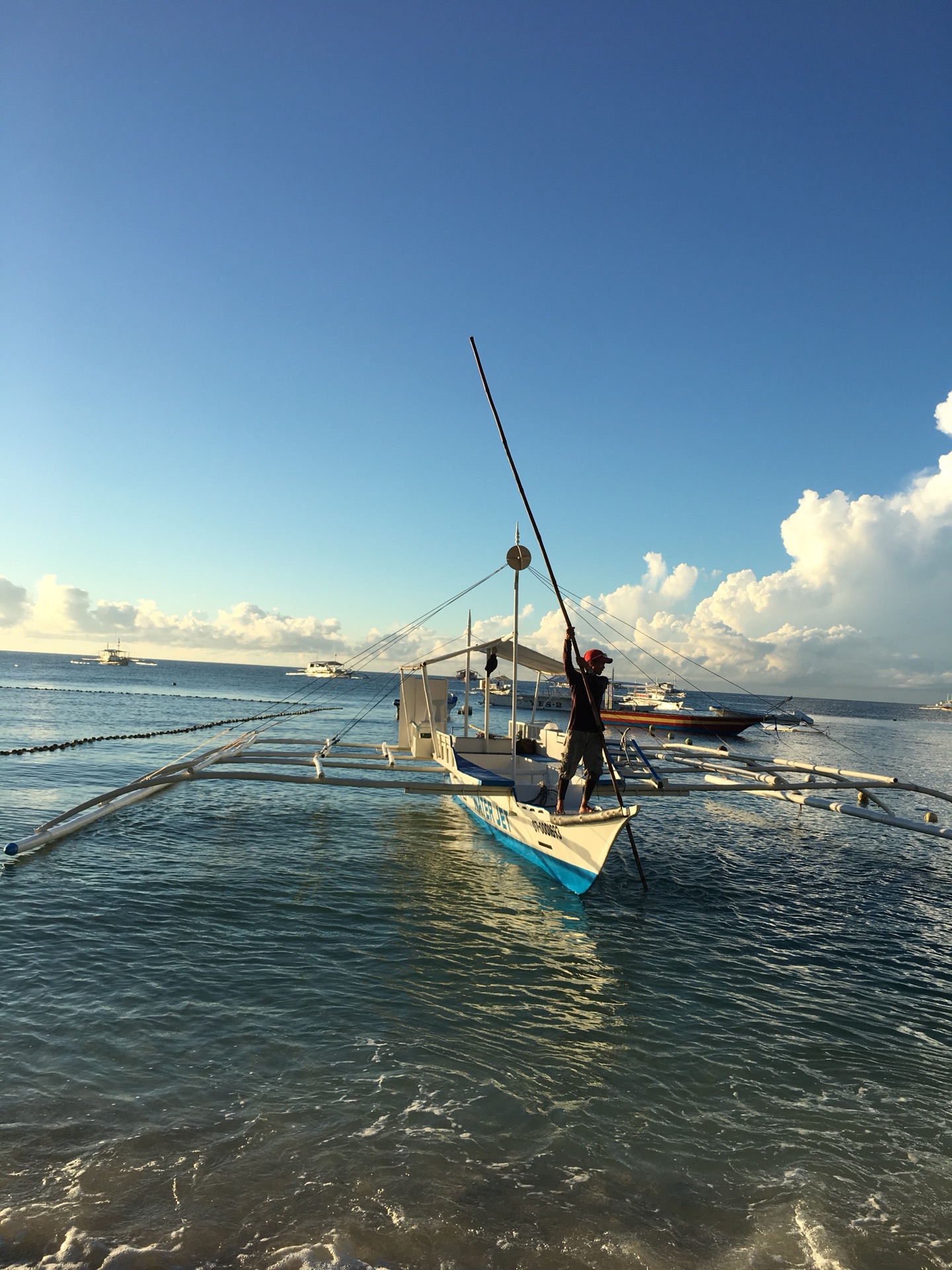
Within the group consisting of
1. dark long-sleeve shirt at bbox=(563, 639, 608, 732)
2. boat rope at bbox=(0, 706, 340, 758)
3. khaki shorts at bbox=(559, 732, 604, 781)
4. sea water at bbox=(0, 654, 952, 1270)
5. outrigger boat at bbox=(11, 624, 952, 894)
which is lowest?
sea water at bbox=(0, 654, 952, 1270)

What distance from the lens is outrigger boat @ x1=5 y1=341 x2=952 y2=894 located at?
1148cm

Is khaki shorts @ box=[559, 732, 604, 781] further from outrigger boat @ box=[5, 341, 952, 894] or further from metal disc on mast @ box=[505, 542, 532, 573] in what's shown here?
metal disc on mast @ box=[505, 542, 532, 573]

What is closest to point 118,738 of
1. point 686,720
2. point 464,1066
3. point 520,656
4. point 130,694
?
point 520,656

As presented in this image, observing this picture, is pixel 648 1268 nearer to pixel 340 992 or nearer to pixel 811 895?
pixel 340 992

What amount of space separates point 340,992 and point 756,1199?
458 centimetres

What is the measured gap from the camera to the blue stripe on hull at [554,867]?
11.4m

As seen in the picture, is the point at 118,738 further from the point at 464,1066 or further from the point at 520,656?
the point at 464,1066

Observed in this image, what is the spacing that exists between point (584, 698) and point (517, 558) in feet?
15.7

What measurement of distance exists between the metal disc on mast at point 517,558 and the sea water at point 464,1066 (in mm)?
6173

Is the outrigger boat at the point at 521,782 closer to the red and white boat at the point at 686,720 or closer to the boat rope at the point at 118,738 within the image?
the boat rope at the point at 118,738

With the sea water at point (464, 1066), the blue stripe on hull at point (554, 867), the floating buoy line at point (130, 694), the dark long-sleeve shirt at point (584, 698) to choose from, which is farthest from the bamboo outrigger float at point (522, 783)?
the floating buoy line at point (130, 694)

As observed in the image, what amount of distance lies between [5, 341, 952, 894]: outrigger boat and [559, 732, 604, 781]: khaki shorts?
1.02 feet

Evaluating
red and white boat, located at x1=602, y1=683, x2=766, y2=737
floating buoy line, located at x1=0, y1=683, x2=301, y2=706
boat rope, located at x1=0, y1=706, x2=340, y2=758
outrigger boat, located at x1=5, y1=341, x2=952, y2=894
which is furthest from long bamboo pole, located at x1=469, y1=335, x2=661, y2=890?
floating buoy line, located at x1=0, y1=683, x2=301, y2=706

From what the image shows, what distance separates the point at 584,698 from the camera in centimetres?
1038
